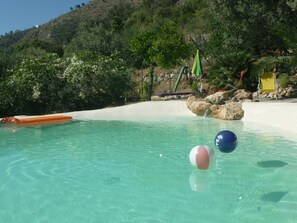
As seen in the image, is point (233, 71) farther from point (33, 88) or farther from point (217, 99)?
point (33, 88)

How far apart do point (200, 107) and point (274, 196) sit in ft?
36.7

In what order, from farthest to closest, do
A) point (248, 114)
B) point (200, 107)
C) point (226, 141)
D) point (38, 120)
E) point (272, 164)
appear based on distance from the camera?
1. point (200, 107)
2. point (38, 120)
3. point (248, 114)
4. point (272, 164)
5. point (226, 141)

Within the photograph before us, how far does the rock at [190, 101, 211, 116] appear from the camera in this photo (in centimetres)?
1723

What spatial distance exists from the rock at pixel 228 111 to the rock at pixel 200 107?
1.18 ft

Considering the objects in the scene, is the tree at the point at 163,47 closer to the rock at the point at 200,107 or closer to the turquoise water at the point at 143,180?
the rock at the point at 200,107

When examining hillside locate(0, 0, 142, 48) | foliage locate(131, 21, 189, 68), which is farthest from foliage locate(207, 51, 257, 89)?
hillside locate(0, 0, 142, 48)

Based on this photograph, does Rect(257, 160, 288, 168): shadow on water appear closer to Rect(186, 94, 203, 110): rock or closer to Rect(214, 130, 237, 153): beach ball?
Rect(214, 130, 237, 153): beach ball

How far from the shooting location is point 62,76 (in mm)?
20141

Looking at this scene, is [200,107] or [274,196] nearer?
[274,196]

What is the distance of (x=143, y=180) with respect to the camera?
24.5 ft

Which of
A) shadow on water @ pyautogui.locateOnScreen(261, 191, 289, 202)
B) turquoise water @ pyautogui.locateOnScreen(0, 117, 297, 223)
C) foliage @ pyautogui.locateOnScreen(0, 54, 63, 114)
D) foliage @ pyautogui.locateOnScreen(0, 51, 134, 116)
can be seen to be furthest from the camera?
foliage @ pyautogui.locateOnScreen(0, 51, 134, 116)

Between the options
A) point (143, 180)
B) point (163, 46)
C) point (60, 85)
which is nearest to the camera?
point (143, 180)

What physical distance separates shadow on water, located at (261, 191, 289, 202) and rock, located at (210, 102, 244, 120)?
947cm

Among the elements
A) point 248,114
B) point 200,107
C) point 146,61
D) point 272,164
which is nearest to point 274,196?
point 272,164
